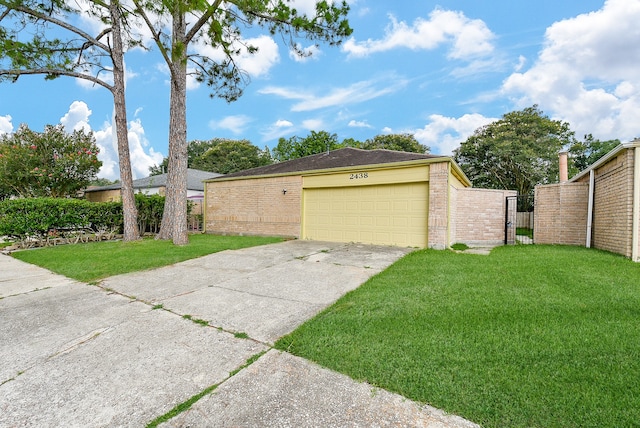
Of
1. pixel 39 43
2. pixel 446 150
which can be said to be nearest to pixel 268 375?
pixel 39 43

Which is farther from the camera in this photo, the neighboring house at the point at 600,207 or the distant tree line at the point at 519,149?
the distant tree line at the point at 519,149

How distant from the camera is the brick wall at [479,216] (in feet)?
32.1

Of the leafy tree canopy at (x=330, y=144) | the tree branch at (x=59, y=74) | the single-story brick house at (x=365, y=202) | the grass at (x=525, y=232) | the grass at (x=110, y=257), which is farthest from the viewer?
the leafy tree canopy at (x=330, y=144)

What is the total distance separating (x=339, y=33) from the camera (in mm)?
8914

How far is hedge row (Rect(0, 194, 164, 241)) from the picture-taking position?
8.77 m

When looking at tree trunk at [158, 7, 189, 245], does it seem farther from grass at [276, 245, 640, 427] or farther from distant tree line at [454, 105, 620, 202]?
distant tree line at [454, 105, 620, 202]

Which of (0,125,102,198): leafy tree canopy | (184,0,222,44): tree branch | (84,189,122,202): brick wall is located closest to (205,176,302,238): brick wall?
(184,0,222,44): tree branch

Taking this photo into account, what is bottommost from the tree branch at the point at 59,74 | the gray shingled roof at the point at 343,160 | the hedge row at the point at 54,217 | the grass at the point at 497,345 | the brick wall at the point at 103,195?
the grass at the point at 497,345

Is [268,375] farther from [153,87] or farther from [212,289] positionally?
[153,87]

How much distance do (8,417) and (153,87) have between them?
13.3 metres

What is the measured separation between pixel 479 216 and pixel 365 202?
13.8 feet

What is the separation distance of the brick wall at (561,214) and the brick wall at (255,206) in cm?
823

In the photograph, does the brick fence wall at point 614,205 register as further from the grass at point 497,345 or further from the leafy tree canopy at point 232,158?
the leafy tree canopy at point 232,158

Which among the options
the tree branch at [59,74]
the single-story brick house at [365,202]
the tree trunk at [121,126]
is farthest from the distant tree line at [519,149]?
the tree branch at [59,74]
